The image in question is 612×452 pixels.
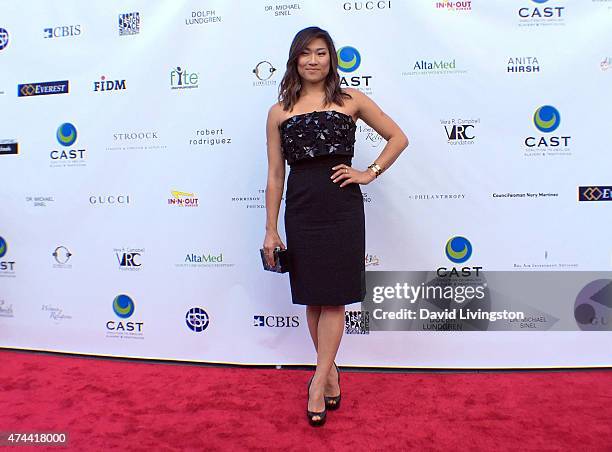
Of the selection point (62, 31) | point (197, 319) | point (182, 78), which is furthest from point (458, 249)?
point (62, 31)

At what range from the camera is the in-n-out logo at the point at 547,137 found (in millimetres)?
2297

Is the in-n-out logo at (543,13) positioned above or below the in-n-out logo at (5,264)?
above

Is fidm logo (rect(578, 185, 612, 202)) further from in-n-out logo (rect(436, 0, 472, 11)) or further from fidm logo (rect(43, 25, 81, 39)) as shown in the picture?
fidm logo (rect(43, 25, 81, 39))

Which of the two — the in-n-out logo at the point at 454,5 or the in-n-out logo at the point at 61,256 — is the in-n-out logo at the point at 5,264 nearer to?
the in-n-out logo at the point at 61,256

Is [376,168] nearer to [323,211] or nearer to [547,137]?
[323,211]

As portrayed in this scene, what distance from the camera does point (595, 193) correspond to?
90.9 inches

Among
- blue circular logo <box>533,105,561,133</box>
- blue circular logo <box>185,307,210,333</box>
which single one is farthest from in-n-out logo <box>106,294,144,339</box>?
blue circular logo <box>533,105,561,133</box>

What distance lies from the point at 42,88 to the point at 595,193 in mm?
3163

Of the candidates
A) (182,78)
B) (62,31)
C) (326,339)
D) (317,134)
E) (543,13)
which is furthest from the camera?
(62,31)

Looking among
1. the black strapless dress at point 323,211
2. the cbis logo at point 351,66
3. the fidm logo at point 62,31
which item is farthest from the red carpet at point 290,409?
the fidm logo at point 62,31

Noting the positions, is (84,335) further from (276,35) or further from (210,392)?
(276,35)

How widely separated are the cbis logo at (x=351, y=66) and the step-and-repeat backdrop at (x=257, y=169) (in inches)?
0.5

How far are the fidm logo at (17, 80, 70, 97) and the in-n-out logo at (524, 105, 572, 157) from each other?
8.61 feet

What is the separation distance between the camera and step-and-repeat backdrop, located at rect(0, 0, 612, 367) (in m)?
2.31
